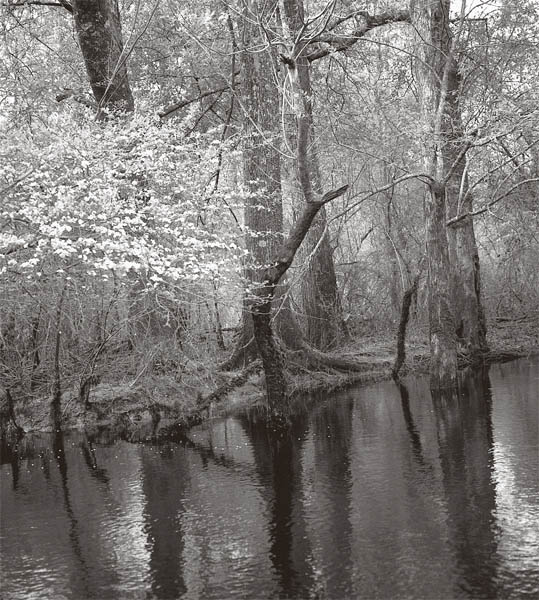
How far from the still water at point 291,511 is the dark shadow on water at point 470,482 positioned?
22 mm

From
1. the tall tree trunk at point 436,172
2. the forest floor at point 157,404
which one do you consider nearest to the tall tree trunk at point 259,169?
the forest floor at point 157,404

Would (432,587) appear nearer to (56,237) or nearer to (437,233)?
(56,237)

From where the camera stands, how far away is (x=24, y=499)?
30.3ft

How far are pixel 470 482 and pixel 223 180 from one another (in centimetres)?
926

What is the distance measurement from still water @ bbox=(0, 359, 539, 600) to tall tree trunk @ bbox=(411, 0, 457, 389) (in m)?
1.77

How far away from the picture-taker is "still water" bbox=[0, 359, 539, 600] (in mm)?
6246

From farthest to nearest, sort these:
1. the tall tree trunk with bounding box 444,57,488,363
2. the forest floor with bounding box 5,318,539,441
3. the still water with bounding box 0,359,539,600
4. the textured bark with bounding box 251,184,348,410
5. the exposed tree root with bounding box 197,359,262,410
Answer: the tall tree trunk with bounding box 444,57,488,363
the exposed tree root with bounding box 197,359,262,410
the forest floor with bounding box 5,318,539,441
the textured bark with bounding box 251,184,348,410
the still water with bounding box 0,359,539,600

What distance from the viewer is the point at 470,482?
8523mm

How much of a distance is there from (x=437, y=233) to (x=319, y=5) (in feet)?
26.0

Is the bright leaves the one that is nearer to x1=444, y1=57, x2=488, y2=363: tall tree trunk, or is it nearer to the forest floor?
the forest floor

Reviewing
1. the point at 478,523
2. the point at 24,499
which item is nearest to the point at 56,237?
the point at 24,499

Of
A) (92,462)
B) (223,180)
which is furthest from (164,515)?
(223,180)

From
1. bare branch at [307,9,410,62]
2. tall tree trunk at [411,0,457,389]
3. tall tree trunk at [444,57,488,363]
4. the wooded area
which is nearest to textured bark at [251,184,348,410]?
the wooded area

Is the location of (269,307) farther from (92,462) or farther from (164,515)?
(164,515)
